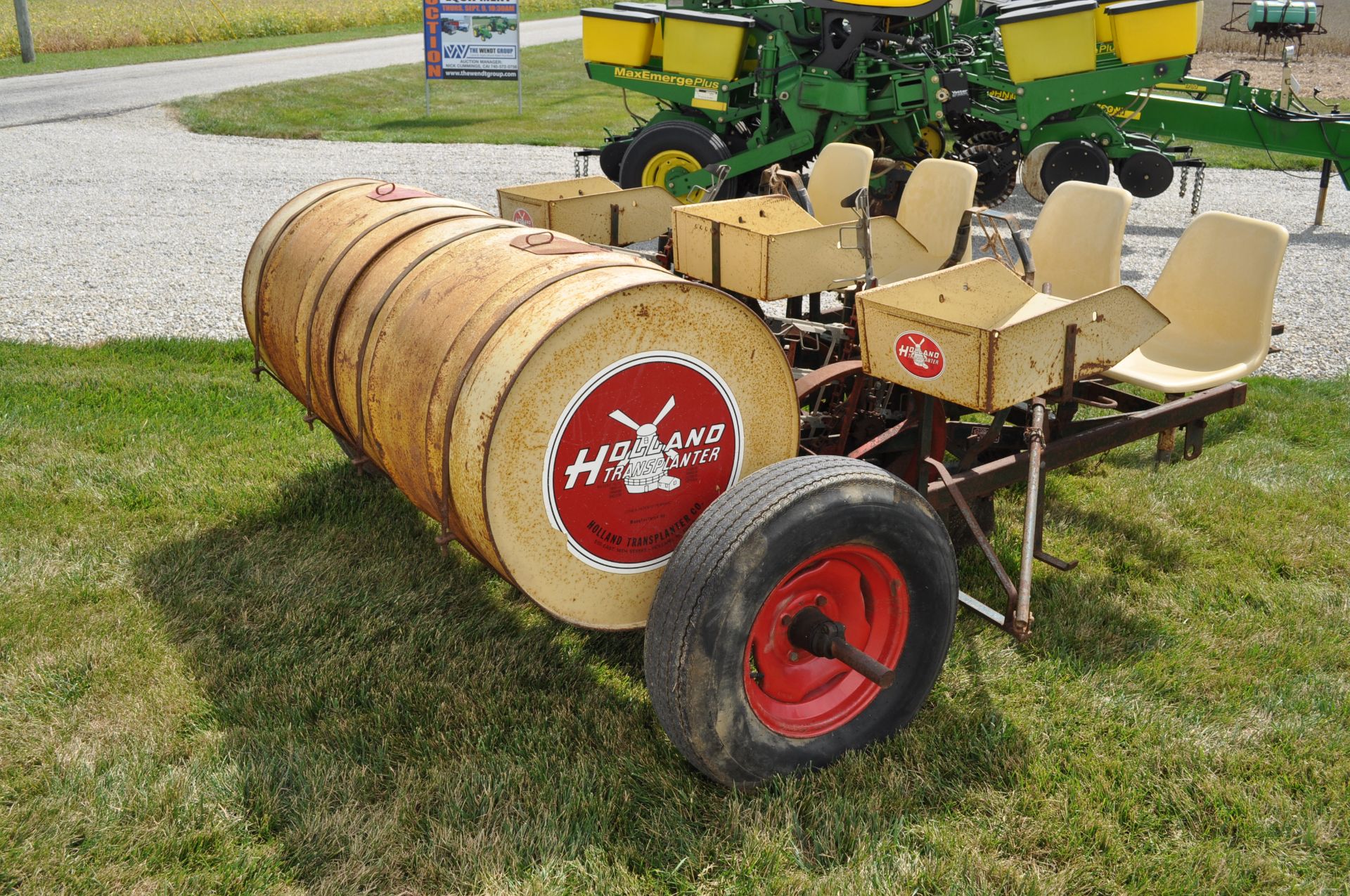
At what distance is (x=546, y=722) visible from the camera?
10.6ft

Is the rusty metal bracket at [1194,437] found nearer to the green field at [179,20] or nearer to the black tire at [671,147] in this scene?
the black tire at [671,147]

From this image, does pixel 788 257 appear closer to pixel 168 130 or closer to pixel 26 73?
pixel 168 130

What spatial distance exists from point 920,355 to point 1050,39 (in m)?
6.39

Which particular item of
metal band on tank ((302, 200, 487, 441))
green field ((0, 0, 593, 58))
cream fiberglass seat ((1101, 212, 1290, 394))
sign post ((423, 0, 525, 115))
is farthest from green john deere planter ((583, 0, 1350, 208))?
green field ((0, 0, 593, 58))

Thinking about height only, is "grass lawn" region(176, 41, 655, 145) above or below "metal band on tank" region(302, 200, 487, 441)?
above

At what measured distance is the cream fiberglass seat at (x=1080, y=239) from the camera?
4.52 metres

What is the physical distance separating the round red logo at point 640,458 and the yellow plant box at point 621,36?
741cm

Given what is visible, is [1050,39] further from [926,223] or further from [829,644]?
[829,644]

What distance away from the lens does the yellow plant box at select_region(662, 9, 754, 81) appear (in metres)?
9.12

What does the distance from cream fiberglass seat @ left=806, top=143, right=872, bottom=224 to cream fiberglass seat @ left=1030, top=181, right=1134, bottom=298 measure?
1233 mm

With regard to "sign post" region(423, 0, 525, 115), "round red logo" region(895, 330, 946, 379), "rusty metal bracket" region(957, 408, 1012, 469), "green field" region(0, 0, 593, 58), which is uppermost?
"green field" region(0, 0, 593, 58)

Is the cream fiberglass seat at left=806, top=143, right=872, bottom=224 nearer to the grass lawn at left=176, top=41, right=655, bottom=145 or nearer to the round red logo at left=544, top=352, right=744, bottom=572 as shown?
the round red logo at left=544, top=352, right=744, bottom=572

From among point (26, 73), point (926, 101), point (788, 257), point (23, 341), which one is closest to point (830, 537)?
point (788, 257)

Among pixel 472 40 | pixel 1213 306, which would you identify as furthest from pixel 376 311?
pixel 472 40
